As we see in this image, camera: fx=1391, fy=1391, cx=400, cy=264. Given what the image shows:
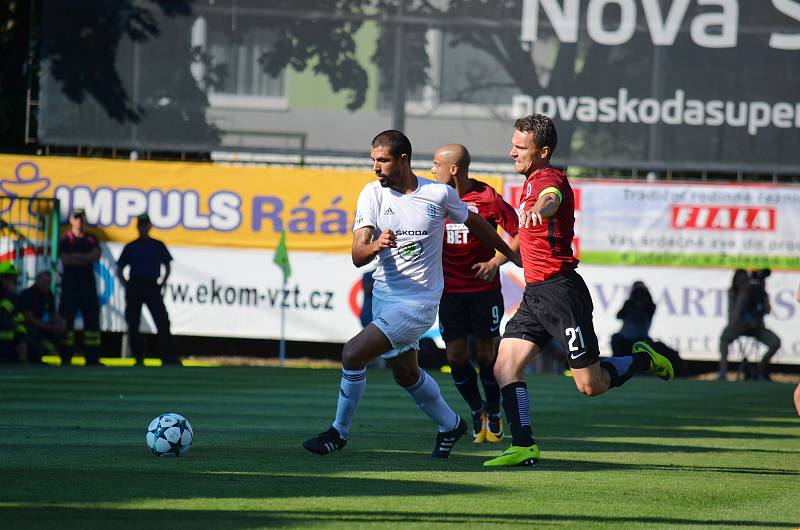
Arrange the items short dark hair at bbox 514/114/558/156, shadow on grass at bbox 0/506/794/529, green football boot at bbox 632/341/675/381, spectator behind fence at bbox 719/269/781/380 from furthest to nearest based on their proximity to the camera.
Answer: spectator behind fence at bbox 719/269/781/380 < green football boot at bbox 632/341/675/381 < short dark hair at bbox 514/114/558/156 < shadow on grass at bbox 0/506/794/529

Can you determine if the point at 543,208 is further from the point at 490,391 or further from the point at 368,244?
the point at 490,391

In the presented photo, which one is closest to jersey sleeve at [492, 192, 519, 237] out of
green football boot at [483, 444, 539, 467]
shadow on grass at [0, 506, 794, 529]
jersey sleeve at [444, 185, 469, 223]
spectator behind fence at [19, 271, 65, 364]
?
jersey sleeve at [444, 185, 469, 223]

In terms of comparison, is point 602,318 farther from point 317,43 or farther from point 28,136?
point 28,136

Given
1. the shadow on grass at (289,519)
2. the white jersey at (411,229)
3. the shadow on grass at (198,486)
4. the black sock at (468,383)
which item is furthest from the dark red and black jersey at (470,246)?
the shadow on grass at (289,519)

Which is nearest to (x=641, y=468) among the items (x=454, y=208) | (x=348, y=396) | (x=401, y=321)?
(x=401, y=321)

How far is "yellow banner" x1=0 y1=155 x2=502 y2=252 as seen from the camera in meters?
23.4

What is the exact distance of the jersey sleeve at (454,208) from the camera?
29.4ft

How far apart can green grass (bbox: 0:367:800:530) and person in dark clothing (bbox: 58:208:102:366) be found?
261 inches

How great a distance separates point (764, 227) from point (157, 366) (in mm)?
10109

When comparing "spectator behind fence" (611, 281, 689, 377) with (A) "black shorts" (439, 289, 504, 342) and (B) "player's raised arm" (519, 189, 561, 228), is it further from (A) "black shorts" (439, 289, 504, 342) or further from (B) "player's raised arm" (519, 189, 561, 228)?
(B) "player's raised arm" (519, 189, 561, 228)

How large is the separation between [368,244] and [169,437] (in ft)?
5.64

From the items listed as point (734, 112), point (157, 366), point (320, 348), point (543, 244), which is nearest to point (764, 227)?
point (734, 112)

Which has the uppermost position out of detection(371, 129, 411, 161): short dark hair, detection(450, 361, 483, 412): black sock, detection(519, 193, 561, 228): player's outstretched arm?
detection(371, 129, 411, 161): short dark hair

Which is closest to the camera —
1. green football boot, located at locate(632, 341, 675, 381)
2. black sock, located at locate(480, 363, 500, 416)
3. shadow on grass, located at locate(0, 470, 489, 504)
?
shadow on grass, located at locate(0, 470, 489, 504)
